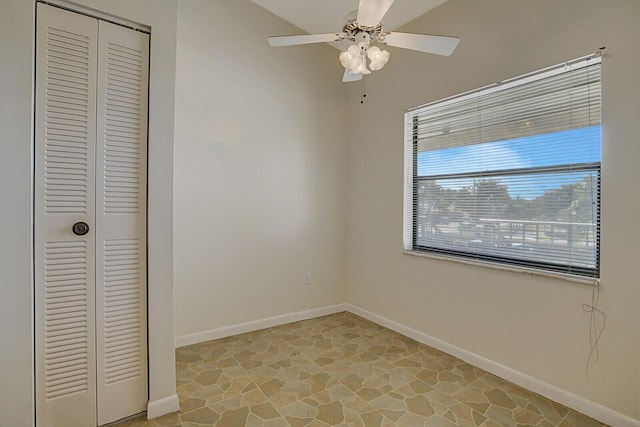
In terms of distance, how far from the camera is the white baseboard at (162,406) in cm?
191

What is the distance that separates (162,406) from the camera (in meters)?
1.94

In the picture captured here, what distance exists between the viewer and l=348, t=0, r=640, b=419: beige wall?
1.84 metres

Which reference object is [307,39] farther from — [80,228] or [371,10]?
[80,228]

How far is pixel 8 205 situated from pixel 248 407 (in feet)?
5.31

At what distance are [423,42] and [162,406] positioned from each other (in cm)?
250

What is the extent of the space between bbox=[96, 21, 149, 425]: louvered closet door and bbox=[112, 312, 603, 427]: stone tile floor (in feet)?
0.77

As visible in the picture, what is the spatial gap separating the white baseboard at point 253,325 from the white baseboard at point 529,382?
28.5 inches

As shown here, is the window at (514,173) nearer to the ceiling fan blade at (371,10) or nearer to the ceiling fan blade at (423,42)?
the ceiling fan blade at (423,42)

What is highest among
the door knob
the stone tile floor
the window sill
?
the door knob

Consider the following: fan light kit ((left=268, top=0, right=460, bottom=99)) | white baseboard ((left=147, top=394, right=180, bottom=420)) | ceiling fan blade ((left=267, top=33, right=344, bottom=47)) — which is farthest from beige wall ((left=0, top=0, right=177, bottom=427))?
fan light kit ((left=268, top=0, right=460, bottom=99))

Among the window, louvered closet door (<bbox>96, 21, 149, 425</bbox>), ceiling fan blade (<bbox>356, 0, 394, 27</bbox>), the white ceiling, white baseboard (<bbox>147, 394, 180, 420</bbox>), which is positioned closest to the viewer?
ceiling fan blade (<bbox>356, 0, 394, 27</bbox>)

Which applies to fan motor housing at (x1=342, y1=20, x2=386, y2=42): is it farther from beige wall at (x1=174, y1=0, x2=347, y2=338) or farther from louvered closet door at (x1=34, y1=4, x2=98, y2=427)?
beige wall at (x1=174, y1=0, x2=347, y2=338)

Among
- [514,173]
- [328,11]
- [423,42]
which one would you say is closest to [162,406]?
[423,42]

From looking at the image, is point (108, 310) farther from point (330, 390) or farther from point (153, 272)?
point (330, 390)
